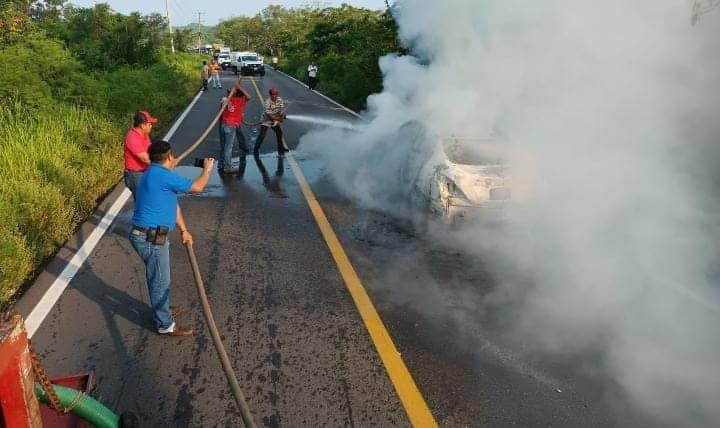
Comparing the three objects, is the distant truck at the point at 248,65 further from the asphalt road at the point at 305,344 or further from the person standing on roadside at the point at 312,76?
the asphalt road at the point at 305,344

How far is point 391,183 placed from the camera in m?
9.04

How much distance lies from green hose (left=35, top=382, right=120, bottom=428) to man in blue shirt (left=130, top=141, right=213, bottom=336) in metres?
1.47

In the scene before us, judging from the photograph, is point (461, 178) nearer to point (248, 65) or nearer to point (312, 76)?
point (312, 76)

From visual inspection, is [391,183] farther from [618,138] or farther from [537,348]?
[537,348]

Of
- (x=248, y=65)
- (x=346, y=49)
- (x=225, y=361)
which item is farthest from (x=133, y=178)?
(x=248, y=65)

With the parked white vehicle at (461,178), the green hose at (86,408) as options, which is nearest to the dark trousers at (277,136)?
the parked white vehicle at (461,178)

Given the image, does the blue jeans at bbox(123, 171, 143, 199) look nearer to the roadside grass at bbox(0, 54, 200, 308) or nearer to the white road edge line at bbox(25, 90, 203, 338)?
the white road edge line at bbox(25, 90, 203, 338)

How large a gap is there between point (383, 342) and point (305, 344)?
0.63 meters

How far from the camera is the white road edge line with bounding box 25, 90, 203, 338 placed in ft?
15.3

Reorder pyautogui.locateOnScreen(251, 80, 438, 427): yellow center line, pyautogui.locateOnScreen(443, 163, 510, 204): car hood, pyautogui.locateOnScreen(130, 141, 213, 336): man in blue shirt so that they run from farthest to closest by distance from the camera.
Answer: pyautogui.locateOnScreen(443, 163, 510, 204): car hood
pyautogui.locateOnScreen(130, 141, 213, 336): man in blue shirt
pyautogui.locateOnScreen(251, 80, 438, 427): yellow center line

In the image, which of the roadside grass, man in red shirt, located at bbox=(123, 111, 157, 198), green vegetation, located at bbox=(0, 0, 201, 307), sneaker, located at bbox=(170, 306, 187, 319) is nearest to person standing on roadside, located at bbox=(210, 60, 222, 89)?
green vegetation, located at bbox=(0, 0, 201, 307)

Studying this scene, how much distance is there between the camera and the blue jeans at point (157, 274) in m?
4.32

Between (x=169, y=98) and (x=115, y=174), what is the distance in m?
11.5

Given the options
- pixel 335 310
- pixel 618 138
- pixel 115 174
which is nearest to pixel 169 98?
pixel 115 174
